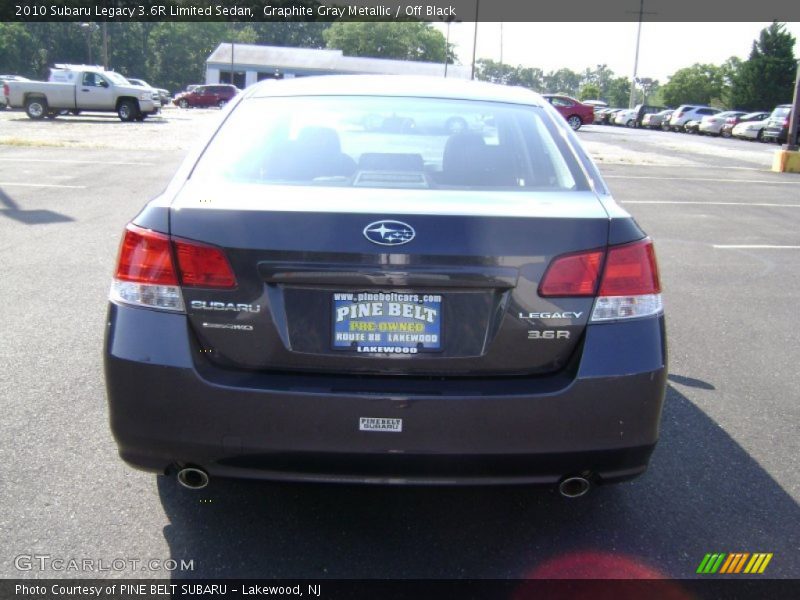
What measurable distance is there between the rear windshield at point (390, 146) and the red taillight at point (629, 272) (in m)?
0.46

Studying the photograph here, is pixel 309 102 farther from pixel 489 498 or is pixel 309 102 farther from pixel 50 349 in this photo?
pixel 50 349

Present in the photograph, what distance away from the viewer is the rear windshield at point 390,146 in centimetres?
324

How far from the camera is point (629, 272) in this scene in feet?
9.18

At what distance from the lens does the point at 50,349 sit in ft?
16.6

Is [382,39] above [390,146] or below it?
above

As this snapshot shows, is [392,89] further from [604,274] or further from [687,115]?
[687,115]

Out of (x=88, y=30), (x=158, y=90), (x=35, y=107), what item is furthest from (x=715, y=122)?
(x=88, y=30)

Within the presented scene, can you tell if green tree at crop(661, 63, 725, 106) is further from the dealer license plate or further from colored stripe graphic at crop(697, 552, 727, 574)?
the dealer license plate

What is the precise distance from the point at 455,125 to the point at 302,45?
131508 millimetres

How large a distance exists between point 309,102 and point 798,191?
48.5ft

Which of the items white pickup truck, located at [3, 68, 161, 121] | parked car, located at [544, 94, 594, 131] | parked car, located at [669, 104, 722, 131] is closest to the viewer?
white pickup truck, located at [3, 68, 161, 121]

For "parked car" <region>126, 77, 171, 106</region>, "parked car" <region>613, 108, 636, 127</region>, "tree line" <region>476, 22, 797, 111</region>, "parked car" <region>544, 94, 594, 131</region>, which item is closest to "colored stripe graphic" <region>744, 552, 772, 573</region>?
"parked car" <region>544, 94, 594, 131</region>

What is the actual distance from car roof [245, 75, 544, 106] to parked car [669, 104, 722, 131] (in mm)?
48724

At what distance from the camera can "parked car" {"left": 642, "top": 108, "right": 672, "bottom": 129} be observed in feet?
Answer: 179
